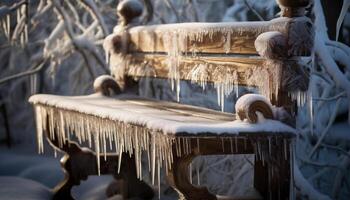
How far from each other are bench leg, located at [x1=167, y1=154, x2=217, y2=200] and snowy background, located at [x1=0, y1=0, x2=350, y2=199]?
115 centimetres

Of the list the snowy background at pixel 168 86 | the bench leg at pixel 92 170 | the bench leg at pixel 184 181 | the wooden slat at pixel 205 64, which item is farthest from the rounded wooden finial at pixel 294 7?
the bench leg at pixel 92 170

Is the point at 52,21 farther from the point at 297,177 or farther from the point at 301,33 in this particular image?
the point at 301,33

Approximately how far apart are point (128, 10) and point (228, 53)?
6.49 ft

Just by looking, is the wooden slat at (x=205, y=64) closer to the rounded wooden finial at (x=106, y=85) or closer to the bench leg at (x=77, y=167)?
the rounded wooden finial at (x=106, y=85)

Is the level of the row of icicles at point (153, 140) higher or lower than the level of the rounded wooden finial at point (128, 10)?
lower

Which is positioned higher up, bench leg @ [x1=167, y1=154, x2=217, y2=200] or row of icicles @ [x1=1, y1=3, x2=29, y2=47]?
row of icicles @ [x1=1, y1=3, x2=29, y2=47]

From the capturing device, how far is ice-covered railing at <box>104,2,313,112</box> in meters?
3.03

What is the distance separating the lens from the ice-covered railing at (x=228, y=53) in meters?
3.03

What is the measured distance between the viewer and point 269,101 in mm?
3090

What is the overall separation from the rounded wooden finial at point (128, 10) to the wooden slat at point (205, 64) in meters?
0.45

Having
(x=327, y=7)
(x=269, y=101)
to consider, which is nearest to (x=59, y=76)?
(x=327, y=7)

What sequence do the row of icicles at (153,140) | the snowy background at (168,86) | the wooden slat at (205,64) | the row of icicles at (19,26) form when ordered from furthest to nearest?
the row of icicles at (19,26), the snowy background at (168,86), the wooden slat at (205,64), the row of icicles at (153,140)

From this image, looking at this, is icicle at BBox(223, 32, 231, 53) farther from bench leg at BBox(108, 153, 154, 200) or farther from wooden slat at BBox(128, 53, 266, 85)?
bench leg at BBox(108, 153, 154, 200)

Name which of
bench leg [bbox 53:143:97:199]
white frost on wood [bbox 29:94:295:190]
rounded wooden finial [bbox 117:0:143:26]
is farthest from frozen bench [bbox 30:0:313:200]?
rounded wooden finial [bbox 117:0:143:26]
